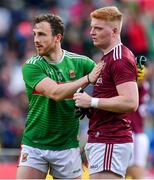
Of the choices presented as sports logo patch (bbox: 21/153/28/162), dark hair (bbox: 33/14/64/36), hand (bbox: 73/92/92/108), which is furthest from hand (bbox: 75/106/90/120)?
dark hair (bbox: 33/14/64/36)

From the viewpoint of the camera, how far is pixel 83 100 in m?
7.91

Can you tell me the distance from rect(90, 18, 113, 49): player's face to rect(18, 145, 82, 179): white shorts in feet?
4.22

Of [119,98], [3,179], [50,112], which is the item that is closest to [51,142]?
[50,112]

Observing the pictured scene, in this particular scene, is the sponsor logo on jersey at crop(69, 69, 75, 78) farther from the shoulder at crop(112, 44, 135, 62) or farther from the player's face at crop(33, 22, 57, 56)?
the shoulder at crop(112, 44, 135, 62)

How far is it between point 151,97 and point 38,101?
7254mm

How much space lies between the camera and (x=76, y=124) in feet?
28.9

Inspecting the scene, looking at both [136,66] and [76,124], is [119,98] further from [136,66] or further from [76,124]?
[76,124]

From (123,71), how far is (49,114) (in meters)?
1.15

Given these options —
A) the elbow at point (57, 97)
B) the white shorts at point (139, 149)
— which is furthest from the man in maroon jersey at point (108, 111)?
the white shorts at point (139, 149)

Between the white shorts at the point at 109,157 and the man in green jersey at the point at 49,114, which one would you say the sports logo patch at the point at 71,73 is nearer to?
the man in green jersey at the point at 49,114

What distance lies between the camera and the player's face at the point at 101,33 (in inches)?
315

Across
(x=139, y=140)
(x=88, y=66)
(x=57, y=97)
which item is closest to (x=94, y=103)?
(x=57, y=97)

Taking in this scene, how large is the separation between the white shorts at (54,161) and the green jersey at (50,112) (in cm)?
5

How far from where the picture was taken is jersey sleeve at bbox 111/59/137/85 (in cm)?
778
